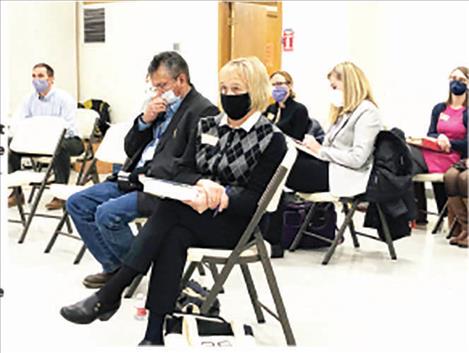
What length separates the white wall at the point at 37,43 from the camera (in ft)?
26.4

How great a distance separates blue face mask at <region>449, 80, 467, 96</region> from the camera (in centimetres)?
534

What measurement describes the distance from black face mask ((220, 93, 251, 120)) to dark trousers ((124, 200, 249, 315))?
1.40 ft

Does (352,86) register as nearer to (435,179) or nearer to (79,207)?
(435,179)

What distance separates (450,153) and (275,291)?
296cm

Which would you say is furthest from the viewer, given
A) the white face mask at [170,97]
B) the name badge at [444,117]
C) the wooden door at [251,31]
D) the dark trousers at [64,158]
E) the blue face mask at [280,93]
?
the wooden door at [251,31]

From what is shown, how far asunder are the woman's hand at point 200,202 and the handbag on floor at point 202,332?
16.2 inches

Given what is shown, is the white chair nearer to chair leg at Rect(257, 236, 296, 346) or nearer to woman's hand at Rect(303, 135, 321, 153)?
woman's hand at Rect(303, 135, 321, 153)

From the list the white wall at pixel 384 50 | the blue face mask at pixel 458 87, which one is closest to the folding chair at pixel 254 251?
the blue face mask at pixel 458 87

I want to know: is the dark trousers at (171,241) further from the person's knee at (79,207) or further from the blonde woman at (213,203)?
the person's knee at (79,207)

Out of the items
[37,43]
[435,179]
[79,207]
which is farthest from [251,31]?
[79,207]

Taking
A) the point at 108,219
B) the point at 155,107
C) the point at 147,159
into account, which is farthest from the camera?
the point at 147,159

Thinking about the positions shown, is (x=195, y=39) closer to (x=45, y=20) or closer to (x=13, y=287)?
(x=45, y=20)

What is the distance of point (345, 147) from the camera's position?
14.4 feet

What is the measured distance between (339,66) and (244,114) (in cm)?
167
